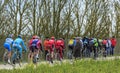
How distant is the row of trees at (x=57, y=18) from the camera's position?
37084 mm

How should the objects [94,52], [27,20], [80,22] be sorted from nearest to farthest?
[94,52] → [27,20] → [80,22]

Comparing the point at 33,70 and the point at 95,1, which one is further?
the point at 95,1

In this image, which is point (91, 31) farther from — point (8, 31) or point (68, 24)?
point (8, 31)

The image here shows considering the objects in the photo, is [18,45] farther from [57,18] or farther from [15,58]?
[57,18]

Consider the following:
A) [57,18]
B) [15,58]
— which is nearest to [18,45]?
[15,58]

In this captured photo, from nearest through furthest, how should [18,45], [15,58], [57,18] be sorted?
1. [18,45]
2. [15,58]
3. [57,18]

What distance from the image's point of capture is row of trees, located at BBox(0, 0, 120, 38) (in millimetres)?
37084

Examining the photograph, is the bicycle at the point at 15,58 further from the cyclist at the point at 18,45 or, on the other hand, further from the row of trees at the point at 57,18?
the row of trees at the point at 57,18

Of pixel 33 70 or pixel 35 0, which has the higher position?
pixel 35 0

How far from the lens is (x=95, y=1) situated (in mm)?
48750

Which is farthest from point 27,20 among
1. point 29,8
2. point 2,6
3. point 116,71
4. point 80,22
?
point 116,71

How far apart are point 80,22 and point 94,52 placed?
1617cm

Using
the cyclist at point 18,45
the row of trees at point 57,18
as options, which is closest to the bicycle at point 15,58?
the cyclist at point 18,45

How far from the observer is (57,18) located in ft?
A: 140
